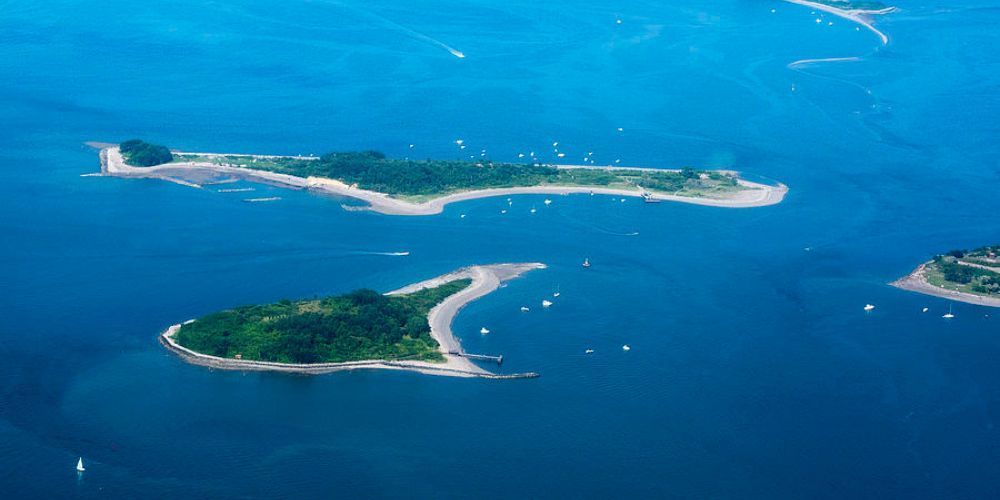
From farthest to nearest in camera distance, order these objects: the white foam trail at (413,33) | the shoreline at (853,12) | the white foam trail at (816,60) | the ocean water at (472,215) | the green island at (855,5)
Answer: the green island at (855,5), the shoreline at (853,12), the white foam trail at (413,33), the white foam trail at (816,60), the ocean water at (472,215)

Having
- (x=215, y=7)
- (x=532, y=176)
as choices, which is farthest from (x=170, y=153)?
(x=215, y=7)

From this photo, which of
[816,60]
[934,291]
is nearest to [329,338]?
[934,291]

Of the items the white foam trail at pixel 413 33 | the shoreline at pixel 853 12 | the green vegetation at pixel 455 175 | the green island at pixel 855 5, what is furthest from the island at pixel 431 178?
the green island at pixel 855 5

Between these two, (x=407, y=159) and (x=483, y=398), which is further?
(x=407, y=159)

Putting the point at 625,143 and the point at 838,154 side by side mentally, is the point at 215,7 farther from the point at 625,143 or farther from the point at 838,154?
the point at 838,154

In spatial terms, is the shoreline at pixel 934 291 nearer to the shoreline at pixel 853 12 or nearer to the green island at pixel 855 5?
the shoreline at pixel 853 12

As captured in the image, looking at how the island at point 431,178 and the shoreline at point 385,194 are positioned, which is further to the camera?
the island at point 431,178

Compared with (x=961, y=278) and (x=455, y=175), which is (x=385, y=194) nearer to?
(x=455, y=175)

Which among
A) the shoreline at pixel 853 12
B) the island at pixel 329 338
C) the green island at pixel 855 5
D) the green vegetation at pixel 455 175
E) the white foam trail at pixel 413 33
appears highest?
the green island at pixel 855 5
